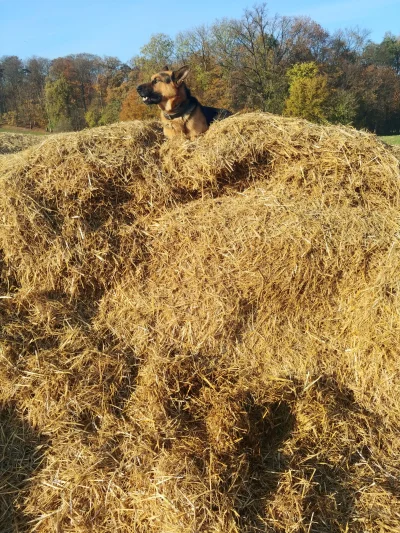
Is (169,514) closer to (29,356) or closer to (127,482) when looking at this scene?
(127,482)

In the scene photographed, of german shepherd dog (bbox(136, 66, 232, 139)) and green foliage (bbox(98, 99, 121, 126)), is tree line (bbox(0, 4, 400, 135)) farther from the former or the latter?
german shepherd dog (bbox(136, 66, 232, 139))

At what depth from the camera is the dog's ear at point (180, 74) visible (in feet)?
20.2

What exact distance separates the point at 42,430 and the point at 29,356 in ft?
2.05

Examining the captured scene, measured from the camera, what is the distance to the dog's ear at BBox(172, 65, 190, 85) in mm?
6156

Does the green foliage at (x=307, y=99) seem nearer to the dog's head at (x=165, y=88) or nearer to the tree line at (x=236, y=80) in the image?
the tree line at (x=236, y=80)

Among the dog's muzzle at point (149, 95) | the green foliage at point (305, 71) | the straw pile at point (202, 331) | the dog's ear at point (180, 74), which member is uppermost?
the green foliage at point (305, 71)

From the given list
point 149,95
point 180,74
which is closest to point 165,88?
point 149,95

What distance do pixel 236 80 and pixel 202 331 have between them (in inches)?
1280

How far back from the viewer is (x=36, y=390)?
2.93 metres

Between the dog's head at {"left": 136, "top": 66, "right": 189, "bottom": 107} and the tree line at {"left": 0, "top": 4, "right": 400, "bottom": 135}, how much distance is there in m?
18.7

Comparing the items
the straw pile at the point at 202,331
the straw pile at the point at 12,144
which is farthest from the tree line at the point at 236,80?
the straw pile at the point at 202,331

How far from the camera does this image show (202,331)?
343 centimetres

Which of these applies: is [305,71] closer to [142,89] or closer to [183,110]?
[142,89]

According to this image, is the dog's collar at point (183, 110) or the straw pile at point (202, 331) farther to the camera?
the dog's collar at point (183, 110)
